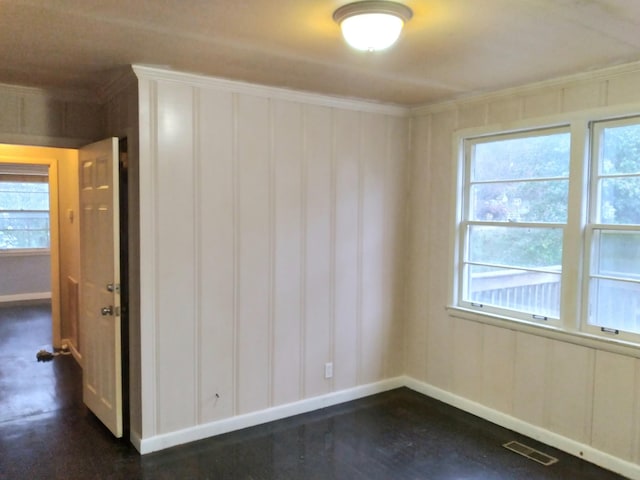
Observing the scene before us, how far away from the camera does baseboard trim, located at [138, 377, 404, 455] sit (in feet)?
10.6

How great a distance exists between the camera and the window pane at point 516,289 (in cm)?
338

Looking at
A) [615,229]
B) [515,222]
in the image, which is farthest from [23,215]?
[615,229]

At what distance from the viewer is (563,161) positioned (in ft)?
10.8

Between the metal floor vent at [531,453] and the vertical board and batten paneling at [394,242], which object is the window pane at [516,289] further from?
the metal floor vent at [531,453]

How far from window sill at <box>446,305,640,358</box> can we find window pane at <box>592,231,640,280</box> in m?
0.40

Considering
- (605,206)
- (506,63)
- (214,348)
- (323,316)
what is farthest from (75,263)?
(605,206)

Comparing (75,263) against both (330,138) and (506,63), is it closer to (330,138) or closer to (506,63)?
(330,138)

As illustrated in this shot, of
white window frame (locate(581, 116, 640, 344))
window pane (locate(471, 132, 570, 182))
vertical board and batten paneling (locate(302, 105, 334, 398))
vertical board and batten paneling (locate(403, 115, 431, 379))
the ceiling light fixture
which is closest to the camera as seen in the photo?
the ceiling light fixture

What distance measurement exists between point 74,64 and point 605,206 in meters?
3.35

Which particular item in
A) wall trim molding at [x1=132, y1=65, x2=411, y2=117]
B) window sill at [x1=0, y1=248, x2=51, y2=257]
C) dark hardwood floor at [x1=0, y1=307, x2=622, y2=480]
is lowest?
dark hardwood floor at [x1=0, y1=307, x2=622, y2=480]

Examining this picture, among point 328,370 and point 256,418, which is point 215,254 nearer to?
point 256,418

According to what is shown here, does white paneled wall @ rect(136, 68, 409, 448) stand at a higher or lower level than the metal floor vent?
higher

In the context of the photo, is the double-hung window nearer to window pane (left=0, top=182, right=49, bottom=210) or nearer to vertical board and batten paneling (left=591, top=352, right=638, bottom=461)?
vertical board and batten paneling (left=591, top=352, right=638, bottom=461)

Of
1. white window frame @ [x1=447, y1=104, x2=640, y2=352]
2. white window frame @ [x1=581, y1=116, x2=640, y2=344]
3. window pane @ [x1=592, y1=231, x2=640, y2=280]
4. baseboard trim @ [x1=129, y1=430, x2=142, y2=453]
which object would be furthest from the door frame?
window pane @ [x1=592, y1=231, x2=640, y2=280]
